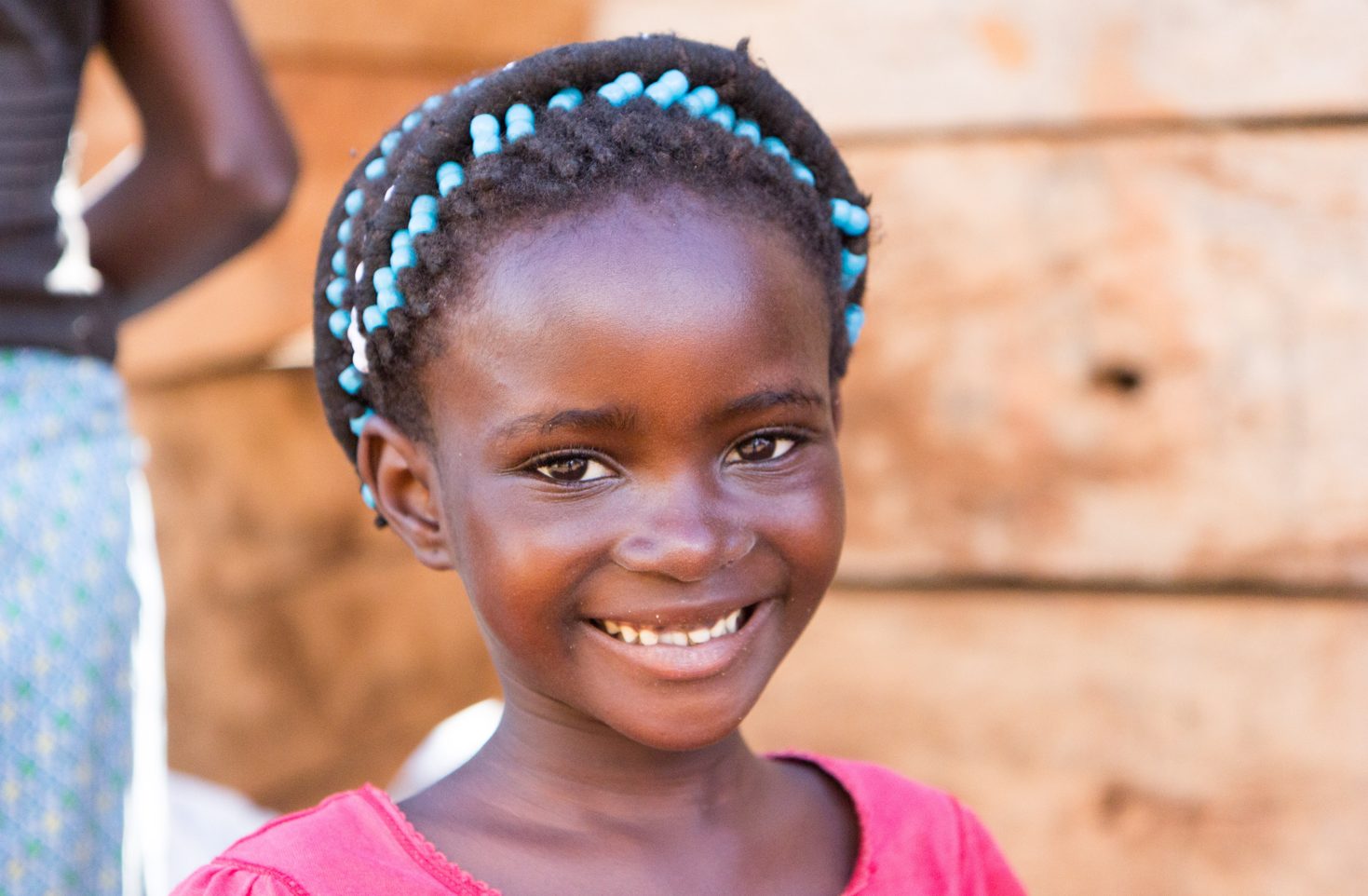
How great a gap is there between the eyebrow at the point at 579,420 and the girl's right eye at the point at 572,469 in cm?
4

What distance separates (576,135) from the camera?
53.1 inches

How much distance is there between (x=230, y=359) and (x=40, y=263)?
190 centimetres

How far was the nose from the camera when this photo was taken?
1277 mm

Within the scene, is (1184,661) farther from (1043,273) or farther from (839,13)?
(839,13)

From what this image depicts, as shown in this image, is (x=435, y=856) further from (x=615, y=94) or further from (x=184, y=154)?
(x=184, y=154)

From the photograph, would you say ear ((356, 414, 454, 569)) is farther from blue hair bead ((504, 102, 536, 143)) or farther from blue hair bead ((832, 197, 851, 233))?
blue hair bead ((832, 197, 851, 233))

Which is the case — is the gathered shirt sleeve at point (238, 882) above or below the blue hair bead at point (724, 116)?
below

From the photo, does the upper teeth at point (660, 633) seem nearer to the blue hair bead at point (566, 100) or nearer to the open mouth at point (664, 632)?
the open mouth at point (664, 632)

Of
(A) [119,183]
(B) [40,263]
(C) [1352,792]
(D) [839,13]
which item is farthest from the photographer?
(D) [839,13]

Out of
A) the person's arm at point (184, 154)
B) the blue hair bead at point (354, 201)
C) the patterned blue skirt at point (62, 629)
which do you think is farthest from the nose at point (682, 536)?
the person's arm at point (184, 154)

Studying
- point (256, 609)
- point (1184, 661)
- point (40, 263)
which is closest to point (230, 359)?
point (256, 609)

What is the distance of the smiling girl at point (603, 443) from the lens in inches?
51.4

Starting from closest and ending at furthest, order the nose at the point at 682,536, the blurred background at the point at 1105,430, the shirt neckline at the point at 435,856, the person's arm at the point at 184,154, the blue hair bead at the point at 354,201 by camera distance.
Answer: the nose at the point at 682,536 → the shirt neckline at the point at 435,856 → the blue hair bead at the point at 354,201 → the person's arm at the point at 184,154 → the blurred background at the point at 1105,430

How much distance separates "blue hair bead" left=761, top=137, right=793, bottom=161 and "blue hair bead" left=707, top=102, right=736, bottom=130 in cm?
4
